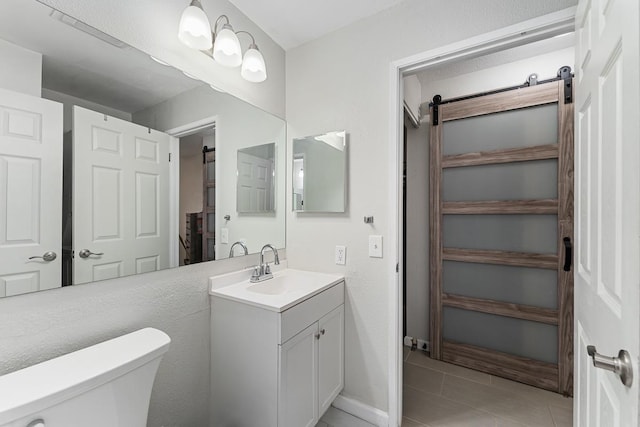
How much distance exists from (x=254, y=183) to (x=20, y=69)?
3.60 feet

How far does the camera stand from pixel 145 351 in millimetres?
931

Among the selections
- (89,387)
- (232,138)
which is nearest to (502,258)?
(232,138)

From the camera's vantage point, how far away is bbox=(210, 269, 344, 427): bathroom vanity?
1.20 metres

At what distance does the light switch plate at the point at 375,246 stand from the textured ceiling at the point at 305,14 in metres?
1.36

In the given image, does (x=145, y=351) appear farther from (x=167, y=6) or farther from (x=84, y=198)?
(x=167, y=6)

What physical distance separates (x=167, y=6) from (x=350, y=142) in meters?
1.14

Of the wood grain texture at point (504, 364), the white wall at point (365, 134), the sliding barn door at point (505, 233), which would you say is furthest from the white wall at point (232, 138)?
the wood grain texture at point (504, 364)

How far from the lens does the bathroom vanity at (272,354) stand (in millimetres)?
1201

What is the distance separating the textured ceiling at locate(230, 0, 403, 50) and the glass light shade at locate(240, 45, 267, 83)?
0.87 ft

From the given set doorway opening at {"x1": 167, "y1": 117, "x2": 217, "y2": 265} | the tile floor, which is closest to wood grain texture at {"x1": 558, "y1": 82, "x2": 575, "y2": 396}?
the tile floor

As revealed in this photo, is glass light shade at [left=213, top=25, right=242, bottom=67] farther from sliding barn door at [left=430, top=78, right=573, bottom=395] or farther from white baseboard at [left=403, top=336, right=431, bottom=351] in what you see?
white baseboard at [left=403, top=336, right=431, bottom=351]

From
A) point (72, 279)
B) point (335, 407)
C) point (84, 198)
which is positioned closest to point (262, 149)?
point (84, 198)

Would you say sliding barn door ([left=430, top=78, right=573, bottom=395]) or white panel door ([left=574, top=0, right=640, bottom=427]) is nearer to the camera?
white panel door ([left=574, top=0, right=640, bottom=427])

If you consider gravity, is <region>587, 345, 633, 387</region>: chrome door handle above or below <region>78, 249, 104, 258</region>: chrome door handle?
below
